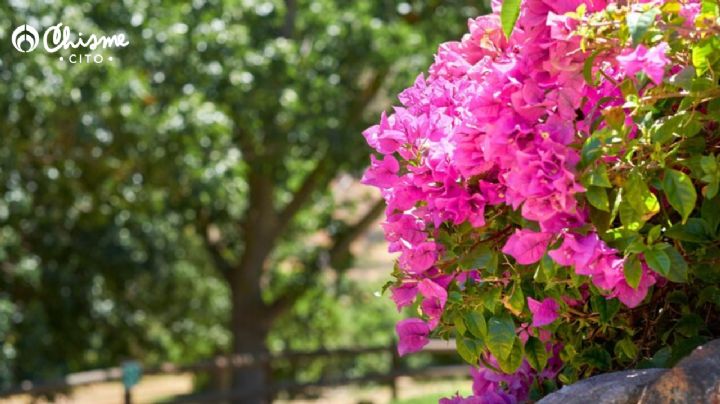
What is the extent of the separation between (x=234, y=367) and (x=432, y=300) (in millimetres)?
10998

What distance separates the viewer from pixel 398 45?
11.9 metres

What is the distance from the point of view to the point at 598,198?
78.7 inches

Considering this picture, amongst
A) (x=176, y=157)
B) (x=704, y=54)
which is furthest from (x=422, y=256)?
(x=176, y=157)

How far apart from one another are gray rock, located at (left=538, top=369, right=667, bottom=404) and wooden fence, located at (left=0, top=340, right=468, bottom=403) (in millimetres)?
8205

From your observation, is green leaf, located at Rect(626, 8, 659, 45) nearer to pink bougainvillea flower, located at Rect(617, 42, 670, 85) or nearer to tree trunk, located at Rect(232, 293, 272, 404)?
pink bougainvillea flower, located at Rect(617, 42, 670, 85)

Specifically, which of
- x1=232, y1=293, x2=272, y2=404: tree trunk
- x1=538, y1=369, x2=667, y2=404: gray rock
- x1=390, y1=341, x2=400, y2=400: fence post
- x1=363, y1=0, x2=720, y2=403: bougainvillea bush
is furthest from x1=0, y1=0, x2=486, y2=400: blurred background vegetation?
x1=538, y1=369, x2=667, y2=404: gray rock

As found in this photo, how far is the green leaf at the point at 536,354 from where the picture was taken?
7.89 feet

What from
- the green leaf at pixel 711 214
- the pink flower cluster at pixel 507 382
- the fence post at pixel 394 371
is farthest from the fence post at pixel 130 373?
the green leaf at pixel 711 214

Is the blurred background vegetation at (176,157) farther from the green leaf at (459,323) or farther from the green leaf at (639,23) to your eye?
the green leaf at (639,23)

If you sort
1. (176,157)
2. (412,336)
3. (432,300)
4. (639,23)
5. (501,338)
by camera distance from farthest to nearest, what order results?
(176,157) → (412,336) → (432,300) → (501,338) → (639,23)

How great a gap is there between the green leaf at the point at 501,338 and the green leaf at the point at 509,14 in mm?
584

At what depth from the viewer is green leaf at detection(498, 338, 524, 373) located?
2.33m

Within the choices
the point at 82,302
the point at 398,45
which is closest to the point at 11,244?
the point at 82,302

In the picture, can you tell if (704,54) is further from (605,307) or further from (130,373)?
(130,373)
